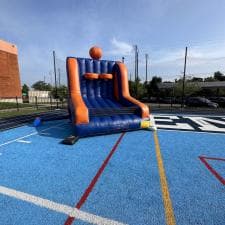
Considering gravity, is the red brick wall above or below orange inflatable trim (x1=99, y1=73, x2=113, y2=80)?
above

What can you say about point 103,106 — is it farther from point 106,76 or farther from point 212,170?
point 212,170

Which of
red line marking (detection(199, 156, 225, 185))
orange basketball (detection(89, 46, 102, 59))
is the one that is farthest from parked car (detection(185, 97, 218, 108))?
red line marking (detection(199, 156, 225, 185))

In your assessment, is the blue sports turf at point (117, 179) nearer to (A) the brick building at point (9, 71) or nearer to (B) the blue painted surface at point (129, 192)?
(B) the blue painted surface at point (129, 192)

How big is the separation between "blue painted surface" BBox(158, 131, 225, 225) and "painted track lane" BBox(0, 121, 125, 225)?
156 centimetres

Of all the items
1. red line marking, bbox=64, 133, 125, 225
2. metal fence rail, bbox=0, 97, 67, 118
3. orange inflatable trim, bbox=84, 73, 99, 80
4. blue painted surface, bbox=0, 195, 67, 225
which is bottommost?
blue painted surface, bbox=0, 195, 67, 225

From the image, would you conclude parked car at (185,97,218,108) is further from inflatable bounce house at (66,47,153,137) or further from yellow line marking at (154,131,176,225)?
yellow line marking at (154,131,176,225)

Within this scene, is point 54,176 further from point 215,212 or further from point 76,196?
point 215,212

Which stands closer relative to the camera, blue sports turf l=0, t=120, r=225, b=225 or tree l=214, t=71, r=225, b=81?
blue sports turf l=0, t=120, r=225, b=225

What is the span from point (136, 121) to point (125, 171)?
3.33 meters

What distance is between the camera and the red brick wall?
87.9 ft

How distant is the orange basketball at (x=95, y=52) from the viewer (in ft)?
29.3

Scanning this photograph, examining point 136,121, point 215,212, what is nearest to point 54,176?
point 215,212

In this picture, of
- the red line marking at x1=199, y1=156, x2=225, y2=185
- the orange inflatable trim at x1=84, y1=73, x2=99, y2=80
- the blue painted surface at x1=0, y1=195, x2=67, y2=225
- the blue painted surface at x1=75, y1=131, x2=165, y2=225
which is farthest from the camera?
the orange inflatable trim at x1=84, y1=73, x2=99, y2=80

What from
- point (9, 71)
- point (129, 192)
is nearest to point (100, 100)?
point (129, 192)
